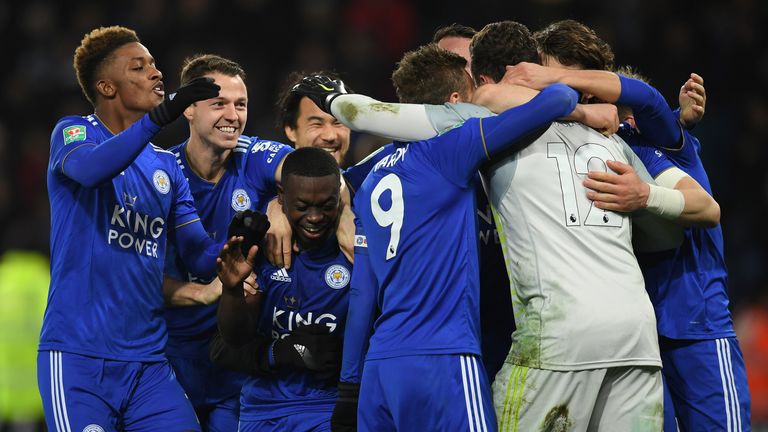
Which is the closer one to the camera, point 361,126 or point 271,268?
point 361,126

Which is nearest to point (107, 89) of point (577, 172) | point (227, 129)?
point (227, 129)

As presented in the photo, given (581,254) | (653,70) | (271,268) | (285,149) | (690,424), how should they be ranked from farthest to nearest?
(653,70) < (285,149) < (271,268) < (690,424) < (581,254)

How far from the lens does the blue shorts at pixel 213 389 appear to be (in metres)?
6.25

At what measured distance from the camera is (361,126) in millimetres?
4977

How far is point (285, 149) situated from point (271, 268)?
98cm

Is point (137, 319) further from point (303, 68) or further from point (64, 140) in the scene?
point (303, 68)

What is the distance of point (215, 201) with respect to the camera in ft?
21.1

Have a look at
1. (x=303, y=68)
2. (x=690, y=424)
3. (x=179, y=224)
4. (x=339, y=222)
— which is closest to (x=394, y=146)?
(x=339, y=222)

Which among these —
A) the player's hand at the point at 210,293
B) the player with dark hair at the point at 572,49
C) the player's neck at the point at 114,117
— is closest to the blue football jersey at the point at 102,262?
the player's neck at the point at 114,117

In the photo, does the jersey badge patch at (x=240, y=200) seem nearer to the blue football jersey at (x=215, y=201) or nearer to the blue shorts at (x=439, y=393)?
the blue football jersey at (x=215, y=201)

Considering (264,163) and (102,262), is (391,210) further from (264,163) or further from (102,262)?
(264,163)

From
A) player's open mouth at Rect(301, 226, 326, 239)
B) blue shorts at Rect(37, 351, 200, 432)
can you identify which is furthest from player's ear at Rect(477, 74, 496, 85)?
blue shorts at Rect(37, 351, 200, 432)

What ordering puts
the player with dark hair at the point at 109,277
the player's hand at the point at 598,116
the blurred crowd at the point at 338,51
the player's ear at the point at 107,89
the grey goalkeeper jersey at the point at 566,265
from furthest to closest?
the blurred crowd at the point at 338,51, the player's ear at the point at 107,89, the player with dark hair at the point at 109,277, the player's hand at the point at 598,116, the grey goalkeeper jersey at the point at 566,265

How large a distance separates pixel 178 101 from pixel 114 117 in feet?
2.85
